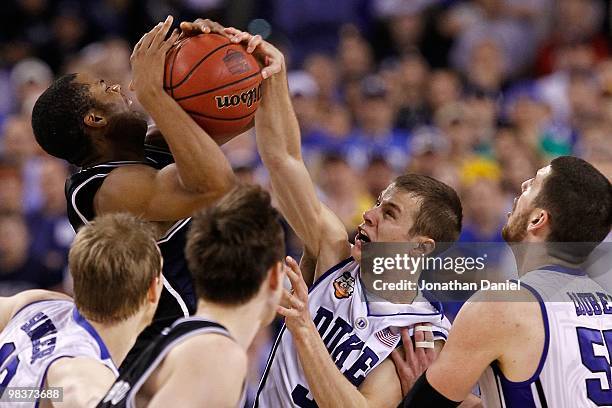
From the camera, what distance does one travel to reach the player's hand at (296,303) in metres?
3.98

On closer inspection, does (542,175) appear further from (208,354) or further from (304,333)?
(208,354)

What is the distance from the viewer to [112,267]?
11.6 feet

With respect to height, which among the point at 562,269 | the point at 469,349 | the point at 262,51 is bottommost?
the point at 469,349

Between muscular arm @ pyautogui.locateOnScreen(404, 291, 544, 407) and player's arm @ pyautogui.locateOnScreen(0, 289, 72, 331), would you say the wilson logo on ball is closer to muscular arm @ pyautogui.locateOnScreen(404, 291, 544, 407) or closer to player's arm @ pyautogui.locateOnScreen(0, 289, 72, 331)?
player's arm @ pyautogui.locateOnScreen(0, 289, 72, 331)

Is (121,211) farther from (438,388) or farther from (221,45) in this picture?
(438,388)

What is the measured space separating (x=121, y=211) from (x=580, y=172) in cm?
174

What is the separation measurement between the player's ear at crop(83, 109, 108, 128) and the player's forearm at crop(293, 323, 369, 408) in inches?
44.2

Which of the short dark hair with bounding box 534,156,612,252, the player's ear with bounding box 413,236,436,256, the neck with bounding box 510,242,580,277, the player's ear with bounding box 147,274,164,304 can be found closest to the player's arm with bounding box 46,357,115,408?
the player's ear with bounding box 147,274,164,304

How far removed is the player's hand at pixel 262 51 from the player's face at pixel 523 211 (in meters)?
1.09

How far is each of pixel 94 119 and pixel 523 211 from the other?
170cm

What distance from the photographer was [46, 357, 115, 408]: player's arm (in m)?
3.42

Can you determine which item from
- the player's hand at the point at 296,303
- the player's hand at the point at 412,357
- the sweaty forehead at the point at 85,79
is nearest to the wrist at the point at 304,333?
the player's hand at the point at 296,303

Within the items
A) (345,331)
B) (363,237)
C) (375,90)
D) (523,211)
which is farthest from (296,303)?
(375,90)

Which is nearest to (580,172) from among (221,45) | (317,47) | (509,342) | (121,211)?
(509,342)
